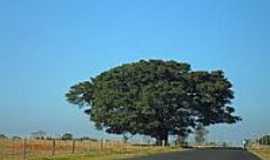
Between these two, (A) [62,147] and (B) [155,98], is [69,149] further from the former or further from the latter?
(B) [155,98]

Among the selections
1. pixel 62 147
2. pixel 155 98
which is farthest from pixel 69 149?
pixel 155 98

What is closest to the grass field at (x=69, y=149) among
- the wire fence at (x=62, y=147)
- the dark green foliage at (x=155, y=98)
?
the wire fence at (x=62, y=147)

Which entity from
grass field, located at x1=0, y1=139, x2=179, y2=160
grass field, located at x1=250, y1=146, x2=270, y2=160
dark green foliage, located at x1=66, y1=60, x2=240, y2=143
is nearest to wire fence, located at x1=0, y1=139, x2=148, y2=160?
grass field, located at x1=0, y1=139, x2=179, y2=160

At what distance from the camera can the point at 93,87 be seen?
91562 mm

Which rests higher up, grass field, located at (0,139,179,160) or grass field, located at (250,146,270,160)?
grass field, located at (0,139,179,160)

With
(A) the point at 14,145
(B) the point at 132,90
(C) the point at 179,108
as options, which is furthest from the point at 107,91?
(A) the point at 14,145

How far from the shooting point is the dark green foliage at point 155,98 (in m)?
82.7

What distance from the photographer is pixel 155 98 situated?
268ft

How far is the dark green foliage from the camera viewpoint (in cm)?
8269

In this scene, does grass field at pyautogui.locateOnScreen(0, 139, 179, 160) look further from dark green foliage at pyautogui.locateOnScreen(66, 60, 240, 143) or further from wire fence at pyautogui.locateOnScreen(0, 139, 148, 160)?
dark green foliage at pyautogui.locateOnScreen(66, 60, 240, 143)

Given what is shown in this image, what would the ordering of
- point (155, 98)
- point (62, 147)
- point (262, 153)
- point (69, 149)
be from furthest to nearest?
1. point (155, 98)
2. point (262, 153)
3. point (62, 147)
4. point (69, 149)

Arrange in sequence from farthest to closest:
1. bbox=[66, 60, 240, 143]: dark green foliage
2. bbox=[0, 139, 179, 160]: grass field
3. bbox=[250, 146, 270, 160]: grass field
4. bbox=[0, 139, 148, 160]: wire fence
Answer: bbox=[66, 60, 240, 143]: dark green foliage
bbox=[250, 146, 270, 160]: grass field
bbox=[0, 139, 148, 160]: wire fence
bbox=[0, 139, 179, 160]: grass field

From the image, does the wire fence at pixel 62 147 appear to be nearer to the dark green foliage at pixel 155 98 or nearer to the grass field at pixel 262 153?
the dark green foliage at pixel 155 98

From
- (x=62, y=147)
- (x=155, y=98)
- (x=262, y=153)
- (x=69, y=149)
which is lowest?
(x=262, y=153)
